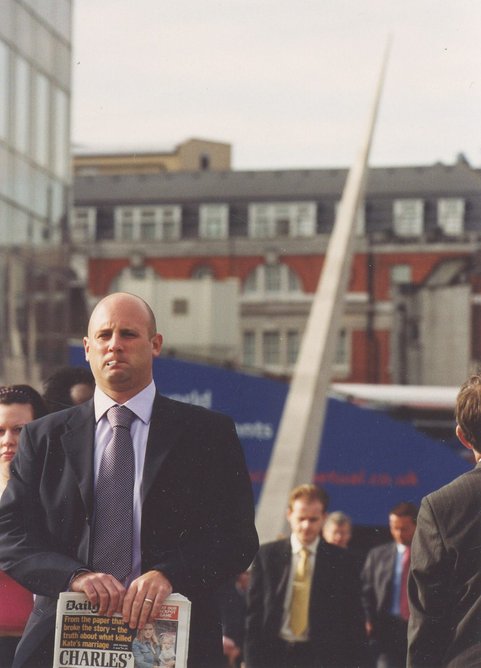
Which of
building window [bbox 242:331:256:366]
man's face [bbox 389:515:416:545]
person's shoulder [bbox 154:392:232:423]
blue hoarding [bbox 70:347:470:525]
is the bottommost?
blue hoarding [bbox 70:347:470:525]

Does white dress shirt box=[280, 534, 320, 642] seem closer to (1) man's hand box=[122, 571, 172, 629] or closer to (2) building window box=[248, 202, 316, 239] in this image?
(1) man's hand box=[122, 571, 172, 629]

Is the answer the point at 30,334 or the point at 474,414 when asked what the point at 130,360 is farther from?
the point at 30,334

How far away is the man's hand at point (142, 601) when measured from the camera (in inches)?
130

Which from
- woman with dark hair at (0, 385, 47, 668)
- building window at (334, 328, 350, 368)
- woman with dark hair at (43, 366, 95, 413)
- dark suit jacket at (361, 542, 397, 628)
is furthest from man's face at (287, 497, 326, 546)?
building window at (334, 328, 350, 368)

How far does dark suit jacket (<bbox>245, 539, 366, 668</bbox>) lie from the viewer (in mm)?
6875

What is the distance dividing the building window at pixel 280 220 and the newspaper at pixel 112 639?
51206 millimetres

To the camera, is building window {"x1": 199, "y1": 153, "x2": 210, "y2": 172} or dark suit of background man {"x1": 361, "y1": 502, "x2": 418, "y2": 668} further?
building window {"x1": 199, "y1": 153, "x2": 210, "y2": 172}

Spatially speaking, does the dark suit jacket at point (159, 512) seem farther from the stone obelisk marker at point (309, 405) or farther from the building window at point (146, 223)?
the building window at point (146, 223)

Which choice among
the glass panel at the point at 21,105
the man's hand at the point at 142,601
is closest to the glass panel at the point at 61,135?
the glass panel at the point at 21,105

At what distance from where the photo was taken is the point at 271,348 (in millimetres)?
52906

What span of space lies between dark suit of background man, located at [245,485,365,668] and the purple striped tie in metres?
3.53

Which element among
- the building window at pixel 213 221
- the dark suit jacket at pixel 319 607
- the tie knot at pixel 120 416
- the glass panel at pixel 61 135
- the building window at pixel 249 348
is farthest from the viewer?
the building window at pixel 213 221

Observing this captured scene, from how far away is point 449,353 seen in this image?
4656 cm

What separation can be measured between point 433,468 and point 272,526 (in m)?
14.6
